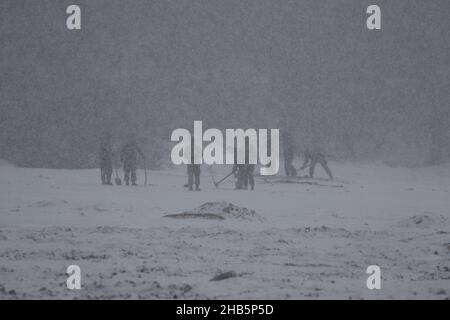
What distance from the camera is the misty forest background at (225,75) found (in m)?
36.6

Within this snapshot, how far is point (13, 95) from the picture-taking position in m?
36.8

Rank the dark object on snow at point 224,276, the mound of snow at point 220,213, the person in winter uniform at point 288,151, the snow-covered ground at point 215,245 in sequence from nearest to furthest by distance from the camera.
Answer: the snow-covered ground at point 215,245 < the dark object on snow at point 224,276 < the mound of snow at point 220,213 < the person in winter uniform at point 288,151

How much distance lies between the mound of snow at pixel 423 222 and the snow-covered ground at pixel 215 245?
0.07ft

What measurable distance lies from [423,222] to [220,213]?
12.2 ft

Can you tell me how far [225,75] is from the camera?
43.7 m

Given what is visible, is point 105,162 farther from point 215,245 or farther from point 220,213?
point 215,245

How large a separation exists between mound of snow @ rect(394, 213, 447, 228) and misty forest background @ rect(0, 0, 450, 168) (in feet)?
69.4

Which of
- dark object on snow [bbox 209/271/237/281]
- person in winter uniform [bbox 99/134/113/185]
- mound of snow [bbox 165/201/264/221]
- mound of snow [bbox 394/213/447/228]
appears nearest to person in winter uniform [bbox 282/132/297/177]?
person in winter uniform [bbox 99/134/113/185]

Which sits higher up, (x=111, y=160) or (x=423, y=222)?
(x=111, y=160)

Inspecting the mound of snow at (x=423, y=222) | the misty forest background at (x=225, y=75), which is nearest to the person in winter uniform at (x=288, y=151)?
the misty forest background at (x=225, y=75)

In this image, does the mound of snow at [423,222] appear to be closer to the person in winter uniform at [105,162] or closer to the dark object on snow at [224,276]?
the dark object on snow at [224,276]

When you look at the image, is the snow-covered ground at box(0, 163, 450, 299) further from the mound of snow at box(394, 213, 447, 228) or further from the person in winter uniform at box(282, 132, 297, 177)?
the person in winter uniform at box(282, 132, 297, 177)

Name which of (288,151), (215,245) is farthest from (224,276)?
(288,151)
